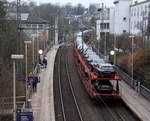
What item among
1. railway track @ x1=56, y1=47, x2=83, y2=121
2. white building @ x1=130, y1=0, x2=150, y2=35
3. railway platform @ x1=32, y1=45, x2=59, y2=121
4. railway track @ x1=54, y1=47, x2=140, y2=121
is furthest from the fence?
white building @ x1=130, y1=0, x2=150, y2=35

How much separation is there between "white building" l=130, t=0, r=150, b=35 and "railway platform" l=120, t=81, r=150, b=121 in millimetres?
29086

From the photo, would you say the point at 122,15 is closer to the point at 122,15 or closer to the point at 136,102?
the point at 122,15

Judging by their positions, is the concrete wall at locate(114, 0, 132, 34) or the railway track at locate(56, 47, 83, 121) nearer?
the railway track at locate(56, 47, 83, 121)

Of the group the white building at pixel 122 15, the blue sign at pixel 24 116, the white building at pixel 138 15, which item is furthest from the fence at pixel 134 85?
the white building at pixel 122 15

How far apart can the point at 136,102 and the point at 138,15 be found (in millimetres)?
42679

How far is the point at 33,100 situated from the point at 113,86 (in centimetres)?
652

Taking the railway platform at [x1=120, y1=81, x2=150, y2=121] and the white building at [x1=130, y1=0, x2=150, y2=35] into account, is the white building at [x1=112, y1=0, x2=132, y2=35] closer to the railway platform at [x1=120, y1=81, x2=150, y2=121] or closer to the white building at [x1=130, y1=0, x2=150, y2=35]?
the white building at [x1=130, y1=0, x2=150, y2=35]

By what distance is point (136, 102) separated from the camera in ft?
95.1

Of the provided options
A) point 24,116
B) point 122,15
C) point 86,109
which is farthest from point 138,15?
point 24,116

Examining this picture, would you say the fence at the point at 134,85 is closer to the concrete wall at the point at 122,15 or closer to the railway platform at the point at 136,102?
the railway platform at the point at 136,102

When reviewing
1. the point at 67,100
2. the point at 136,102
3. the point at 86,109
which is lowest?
the point at 86,109

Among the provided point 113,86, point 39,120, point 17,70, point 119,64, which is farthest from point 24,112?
point 119,64

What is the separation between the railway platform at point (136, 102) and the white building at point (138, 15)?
29.1 meters

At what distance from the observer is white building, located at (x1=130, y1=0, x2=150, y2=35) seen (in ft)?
204
